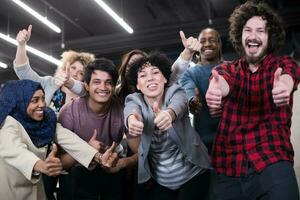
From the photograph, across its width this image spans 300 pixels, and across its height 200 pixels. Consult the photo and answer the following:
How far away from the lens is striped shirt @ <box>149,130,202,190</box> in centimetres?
233

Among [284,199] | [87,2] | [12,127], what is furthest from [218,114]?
[87,2]

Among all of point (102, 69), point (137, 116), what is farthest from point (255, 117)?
point (102, 69)

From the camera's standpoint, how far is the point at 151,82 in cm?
238

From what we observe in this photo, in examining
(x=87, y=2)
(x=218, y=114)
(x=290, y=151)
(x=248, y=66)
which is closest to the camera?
(x=290, y=151)

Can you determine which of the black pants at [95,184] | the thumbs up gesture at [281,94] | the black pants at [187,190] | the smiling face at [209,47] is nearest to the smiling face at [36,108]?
the black pants at [95,184]

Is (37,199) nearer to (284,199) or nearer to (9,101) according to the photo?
(9,101)

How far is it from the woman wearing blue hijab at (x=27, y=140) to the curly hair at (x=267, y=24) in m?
1.10

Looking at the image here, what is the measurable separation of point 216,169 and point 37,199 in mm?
1174

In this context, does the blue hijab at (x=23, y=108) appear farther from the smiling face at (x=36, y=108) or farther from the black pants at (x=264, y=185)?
the black pants at (x=264, y=185)

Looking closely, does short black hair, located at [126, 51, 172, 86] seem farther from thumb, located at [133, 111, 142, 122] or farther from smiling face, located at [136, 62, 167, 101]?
thumb, located at [133, 111, 142, 122]

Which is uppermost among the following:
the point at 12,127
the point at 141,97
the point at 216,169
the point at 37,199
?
the point at 141,97

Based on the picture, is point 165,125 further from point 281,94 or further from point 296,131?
point 296,131

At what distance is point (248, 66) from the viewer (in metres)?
2.02

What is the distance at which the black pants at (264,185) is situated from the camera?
1.73m
